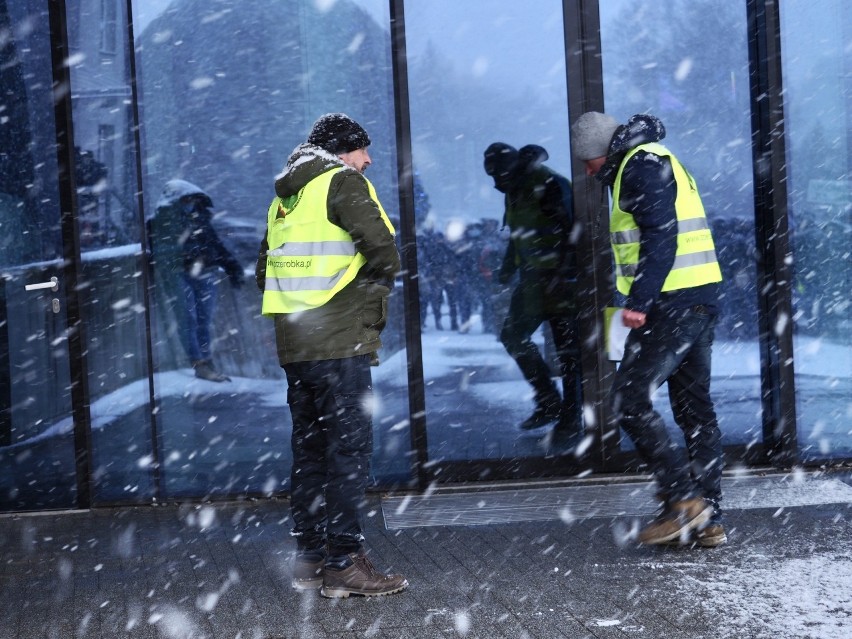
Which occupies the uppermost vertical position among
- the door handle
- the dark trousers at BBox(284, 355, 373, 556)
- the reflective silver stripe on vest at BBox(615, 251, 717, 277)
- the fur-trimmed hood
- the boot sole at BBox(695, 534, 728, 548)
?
the fur-trimmed hood

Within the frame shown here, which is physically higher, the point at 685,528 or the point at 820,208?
the point at 820,208

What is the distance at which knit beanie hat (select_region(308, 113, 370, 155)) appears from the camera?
15.7 ft

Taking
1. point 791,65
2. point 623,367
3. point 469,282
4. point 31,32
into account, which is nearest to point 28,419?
point 31,32

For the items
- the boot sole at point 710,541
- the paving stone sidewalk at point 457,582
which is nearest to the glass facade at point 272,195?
the paving stone sidewalk at point 457,582

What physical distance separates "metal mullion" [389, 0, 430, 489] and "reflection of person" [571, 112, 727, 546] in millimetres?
1616

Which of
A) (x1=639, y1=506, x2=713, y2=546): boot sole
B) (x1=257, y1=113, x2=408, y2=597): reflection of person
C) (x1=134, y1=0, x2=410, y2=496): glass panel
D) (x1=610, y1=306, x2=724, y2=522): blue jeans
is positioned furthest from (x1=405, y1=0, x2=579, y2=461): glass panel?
(x1=257, y1=113, x2=408, y2=597): reflection of person

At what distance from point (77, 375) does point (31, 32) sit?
1.90 metres

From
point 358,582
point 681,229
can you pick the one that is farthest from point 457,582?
point 681,229

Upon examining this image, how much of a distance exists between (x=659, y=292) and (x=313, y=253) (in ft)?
4.92

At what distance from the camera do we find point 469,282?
6867mm

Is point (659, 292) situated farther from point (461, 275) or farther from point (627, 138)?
point (461, 275)

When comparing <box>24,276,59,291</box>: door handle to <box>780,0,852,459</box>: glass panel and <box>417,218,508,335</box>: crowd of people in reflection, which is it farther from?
<box>780,0,852,459</box>: glass panel

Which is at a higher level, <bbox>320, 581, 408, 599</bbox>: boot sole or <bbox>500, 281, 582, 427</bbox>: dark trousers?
<bbox>500, 281, 582, 427</bbox>: dark trousers

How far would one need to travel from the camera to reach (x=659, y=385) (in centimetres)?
520
